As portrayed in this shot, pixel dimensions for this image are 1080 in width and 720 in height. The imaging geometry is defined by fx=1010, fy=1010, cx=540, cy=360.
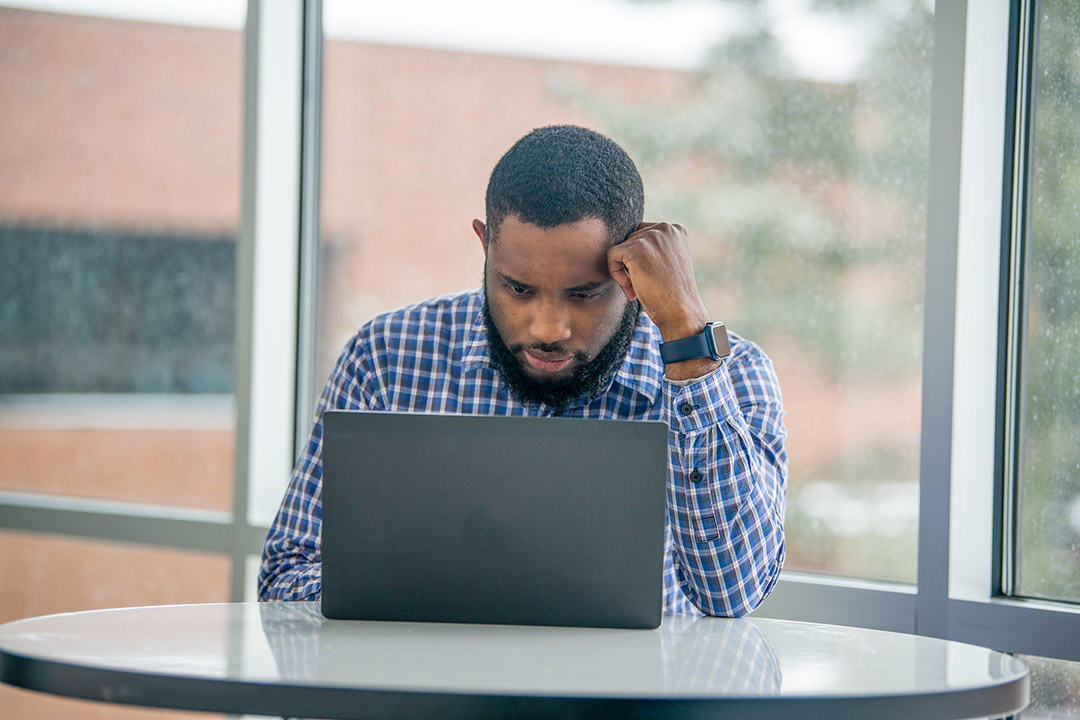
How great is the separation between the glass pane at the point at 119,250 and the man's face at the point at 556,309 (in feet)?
5.01

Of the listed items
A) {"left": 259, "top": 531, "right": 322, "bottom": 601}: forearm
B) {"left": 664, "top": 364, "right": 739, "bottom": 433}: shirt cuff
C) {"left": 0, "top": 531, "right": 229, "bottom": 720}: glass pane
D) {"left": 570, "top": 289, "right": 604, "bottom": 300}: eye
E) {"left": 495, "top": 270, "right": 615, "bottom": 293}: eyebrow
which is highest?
{"left": 495, "top": 270, "right": 615, "bottom": 293}: eyebrow

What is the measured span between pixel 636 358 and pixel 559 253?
28 centimetres

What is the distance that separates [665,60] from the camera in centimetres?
234

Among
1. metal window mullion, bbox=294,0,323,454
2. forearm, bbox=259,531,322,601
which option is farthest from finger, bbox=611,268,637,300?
metal window mullion, bbox=294,0,323,454

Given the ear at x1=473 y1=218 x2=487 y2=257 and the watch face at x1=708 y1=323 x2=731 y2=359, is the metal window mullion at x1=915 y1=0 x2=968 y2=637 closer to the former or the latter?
the watch face at x1=708 y1=323 x2=731 y2=359

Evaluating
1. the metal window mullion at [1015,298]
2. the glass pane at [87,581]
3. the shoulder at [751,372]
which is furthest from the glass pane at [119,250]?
the metal window mullion at [1015,298]

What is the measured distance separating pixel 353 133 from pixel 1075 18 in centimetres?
174

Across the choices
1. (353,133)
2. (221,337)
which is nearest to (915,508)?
(353,133)

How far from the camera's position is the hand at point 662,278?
149 centimetres

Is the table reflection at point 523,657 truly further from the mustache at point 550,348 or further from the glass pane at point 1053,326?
the glass pane at point 1053,326

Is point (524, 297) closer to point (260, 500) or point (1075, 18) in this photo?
point (1075, 18)

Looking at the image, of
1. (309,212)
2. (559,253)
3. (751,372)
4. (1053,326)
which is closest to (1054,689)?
(1053,326)

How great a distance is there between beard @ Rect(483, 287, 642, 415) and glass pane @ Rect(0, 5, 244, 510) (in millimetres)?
1491

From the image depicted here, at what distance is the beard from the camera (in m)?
1.60
